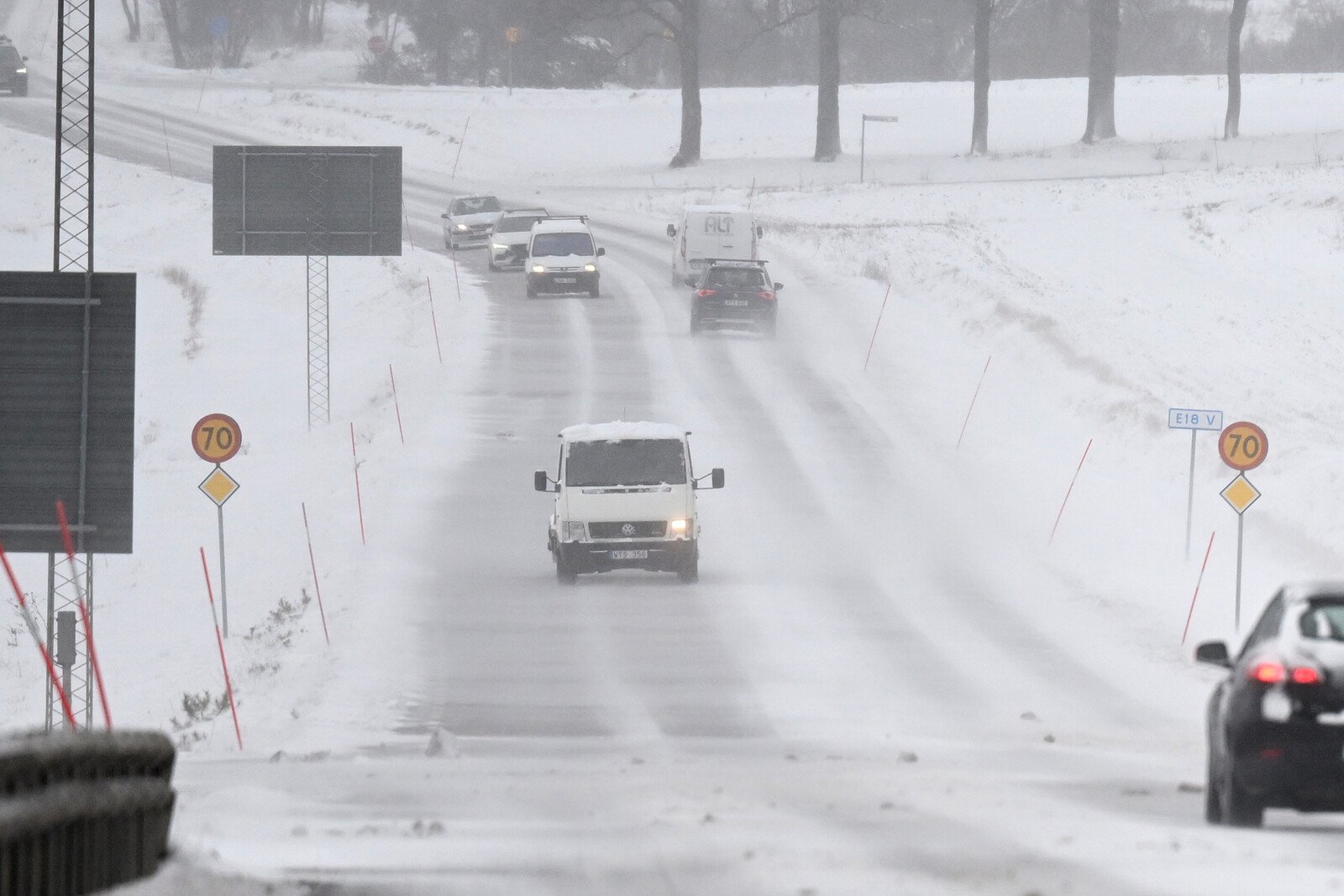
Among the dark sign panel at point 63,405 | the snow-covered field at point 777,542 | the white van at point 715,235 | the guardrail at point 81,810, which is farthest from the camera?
the white van at point 715,235

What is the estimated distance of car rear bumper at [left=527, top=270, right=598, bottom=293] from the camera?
163ft

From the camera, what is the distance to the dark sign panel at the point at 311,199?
145ft

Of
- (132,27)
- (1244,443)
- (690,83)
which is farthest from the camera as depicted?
(132,27)

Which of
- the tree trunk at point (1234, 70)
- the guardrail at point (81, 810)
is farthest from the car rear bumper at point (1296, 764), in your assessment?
the tree trunk at point (1234, 70)

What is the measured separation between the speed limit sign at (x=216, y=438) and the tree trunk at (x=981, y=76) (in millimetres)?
53298

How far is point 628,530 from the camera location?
2473 centimetres

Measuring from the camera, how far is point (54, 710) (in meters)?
26.7

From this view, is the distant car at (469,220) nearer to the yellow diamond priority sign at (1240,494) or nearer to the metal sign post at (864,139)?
the metal sign post at (864,139)

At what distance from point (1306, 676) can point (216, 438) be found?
17.1 metres

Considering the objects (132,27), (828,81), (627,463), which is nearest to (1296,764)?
(627,463)

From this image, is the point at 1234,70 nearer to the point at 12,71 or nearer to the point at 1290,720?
the point at 12,71

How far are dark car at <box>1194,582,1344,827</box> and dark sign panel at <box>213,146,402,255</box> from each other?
36089mm

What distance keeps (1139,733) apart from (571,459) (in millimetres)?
9428

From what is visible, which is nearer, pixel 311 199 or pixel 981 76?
pixel 311 199
